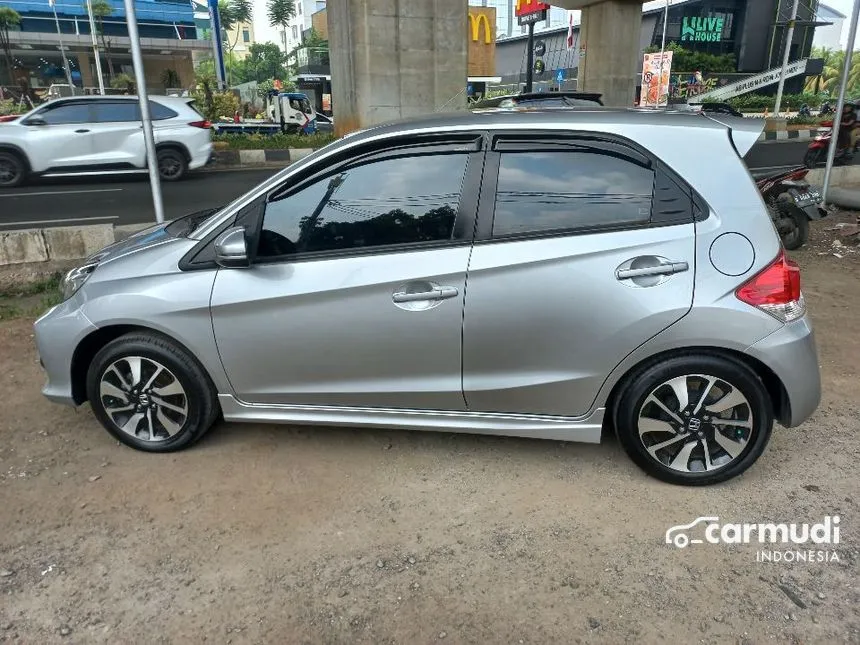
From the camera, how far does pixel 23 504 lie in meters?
3.04

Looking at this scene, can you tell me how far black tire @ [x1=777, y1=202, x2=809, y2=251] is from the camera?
23.9ft

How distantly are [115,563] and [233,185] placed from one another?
11.6 meters

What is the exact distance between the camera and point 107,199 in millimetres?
11477

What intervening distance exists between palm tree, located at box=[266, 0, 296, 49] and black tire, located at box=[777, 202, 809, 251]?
10669 centimetres

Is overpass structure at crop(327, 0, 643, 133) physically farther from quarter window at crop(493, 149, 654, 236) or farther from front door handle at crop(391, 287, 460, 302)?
front door handle at crop(391, 287, 460, 302)

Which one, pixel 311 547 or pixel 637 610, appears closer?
pixel 637 610

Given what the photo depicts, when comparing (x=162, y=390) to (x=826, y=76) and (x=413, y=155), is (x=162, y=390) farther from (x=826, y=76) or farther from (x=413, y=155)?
(x=826, y=76)

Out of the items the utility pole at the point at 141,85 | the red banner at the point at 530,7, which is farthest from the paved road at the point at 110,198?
the red banner at the point at 530,7

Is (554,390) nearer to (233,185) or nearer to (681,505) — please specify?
(681,505)

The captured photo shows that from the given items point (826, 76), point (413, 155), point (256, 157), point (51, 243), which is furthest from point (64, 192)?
point (826, 76)

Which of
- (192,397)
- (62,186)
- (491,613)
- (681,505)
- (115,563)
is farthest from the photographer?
(62,186)

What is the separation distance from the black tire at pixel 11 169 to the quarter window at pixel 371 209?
11.9m

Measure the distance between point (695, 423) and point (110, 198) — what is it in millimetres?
11427

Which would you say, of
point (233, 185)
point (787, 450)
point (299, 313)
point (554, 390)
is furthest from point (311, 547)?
point (233, 185)
